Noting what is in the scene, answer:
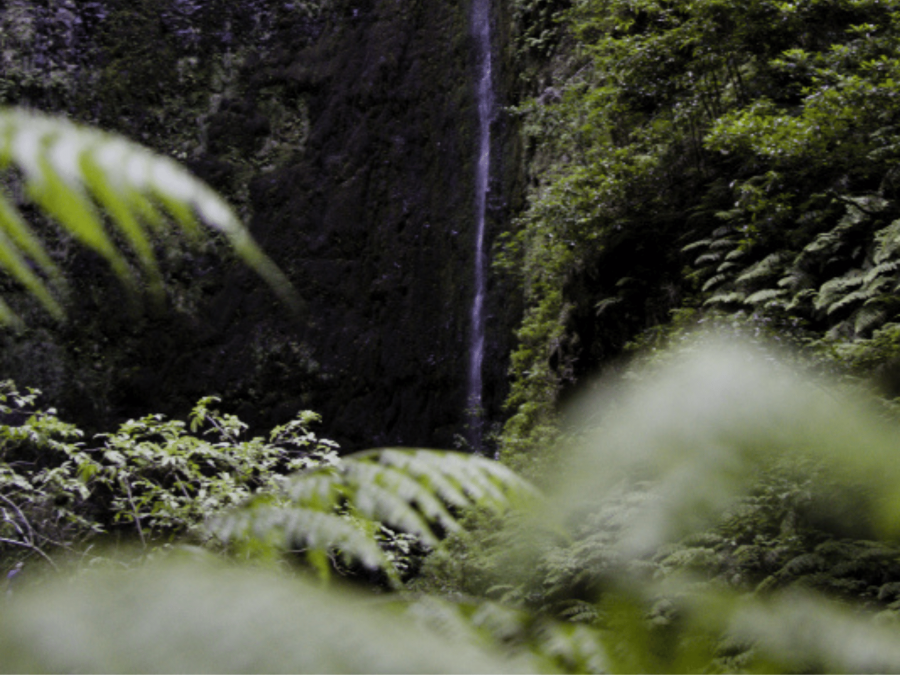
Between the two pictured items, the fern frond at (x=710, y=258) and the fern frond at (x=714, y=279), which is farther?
the fern frond at (x=710, y=258)

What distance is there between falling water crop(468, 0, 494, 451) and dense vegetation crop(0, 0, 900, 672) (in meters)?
2.37

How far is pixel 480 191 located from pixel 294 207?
3.96 meters

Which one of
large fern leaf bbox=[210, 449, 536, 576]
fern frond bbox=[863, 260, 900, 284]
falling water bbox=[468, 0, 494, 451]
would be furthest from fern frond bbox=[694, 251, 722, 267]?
falling water bbox=[468, 0, 494, 451]

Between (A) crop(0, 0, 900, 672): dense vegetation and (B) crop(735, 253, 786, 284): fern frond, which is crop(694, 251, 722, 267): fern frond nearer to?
(A) crop(0, 0, 900, 672): dense vegetation

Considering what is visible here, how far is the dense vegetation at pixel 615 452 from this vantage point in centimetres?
62

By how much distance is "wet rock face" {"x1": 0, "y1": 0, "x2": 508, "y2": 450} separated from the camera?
1112 centimetres

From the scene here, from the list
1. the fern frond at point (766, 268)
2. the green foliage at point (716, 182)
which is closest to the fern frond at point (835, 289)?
the green foliage at point (716, 182)

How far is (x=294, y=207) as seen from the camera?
40.0ft

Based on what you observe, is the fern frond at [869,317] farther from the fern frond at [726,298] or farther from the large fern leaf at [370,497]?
the large fern leaf at [370,497]

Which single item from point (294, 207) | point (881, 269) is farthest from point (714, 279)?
point (294, 207)

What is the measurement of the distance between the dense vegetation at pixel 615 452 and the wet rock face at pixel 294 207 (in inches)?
153

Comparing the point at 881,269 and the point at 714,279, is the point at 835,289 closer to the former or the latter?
the point at 881,269

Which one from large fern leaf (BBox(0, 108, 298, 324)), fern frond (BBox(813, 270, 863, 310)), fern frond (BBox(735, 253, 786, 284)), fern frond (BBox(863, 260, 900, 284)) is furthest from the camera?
fern frond (BBox(735, 253, 786, 284))

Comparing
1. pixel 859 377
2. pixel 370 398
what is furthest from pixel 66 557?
pixel 370 398
